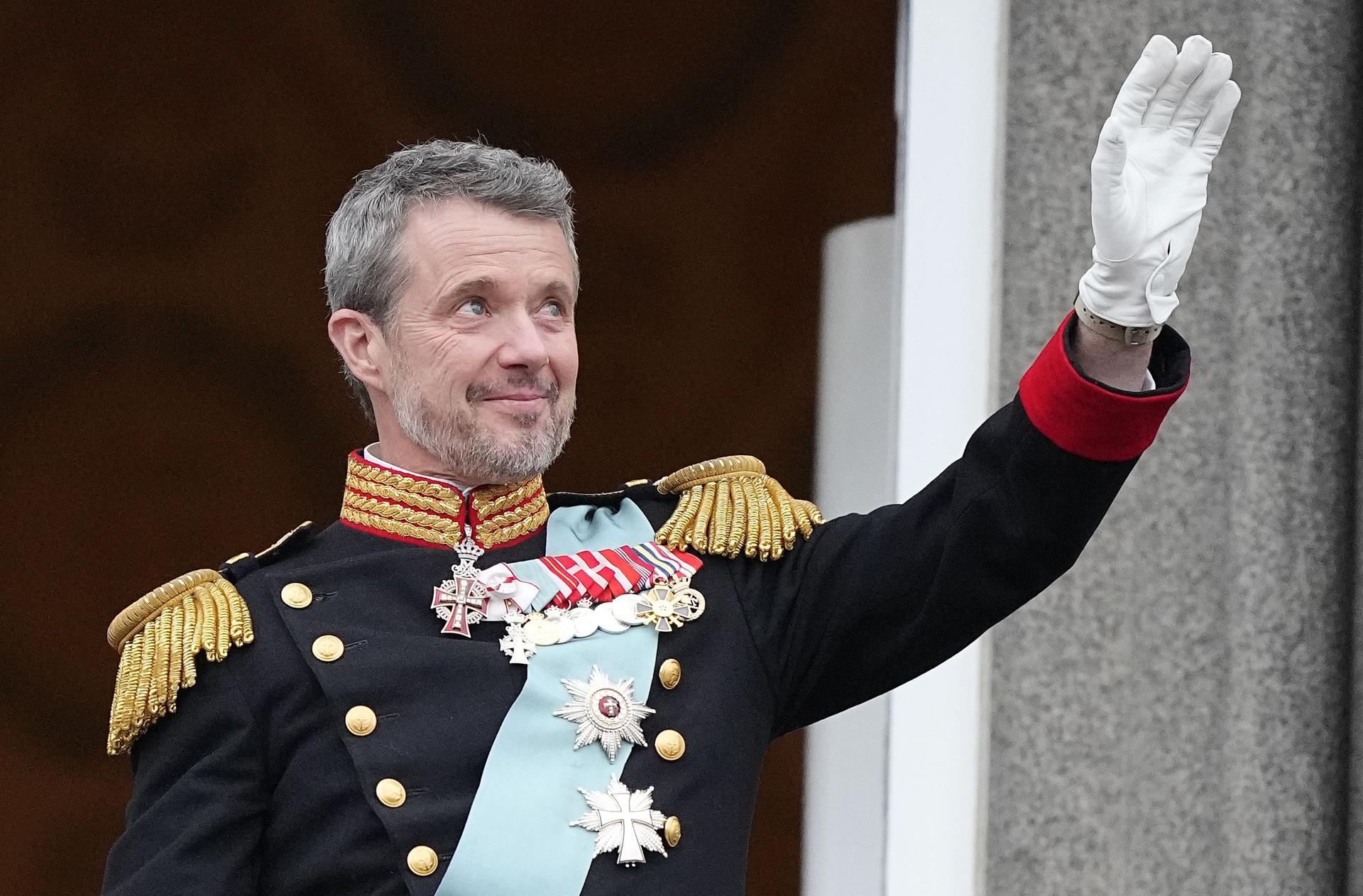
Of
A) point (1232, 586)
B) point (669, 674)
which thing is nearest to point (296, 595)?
point (669, 674)

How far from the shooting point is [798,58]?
2.06m

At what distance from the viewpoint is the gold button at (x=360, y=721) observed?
1219mm

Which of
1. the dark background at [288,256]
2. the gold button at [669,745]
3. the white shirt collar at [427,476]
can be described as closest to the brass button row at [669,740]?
the gold button at [669,745]

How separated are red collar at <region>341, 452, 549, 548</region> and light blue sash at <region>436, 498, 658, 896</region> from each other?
0.45 ft

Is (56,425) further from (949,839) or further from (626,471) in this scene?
(949,839)

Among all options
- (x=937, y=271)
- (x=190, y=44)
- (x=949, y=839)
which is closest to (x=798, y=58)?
(x=937, y=271)

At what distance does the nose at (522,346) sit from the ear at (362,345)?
0.40ft

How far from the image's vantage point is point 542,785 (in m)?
1.21

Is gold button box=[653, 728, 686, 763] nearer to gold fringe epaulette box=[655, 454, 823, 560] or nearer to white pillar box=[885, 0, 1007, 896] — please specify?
gold fringe epaulette box=[655, 454, 823, 560]

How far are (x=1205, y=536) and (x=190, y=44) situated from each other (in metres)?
1.25

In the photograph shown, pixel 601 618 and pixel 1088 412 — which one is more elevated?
pixel 1088 412

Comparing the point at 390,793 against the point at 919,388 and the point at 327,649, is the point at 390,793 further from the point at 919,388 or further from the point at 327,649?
the point at 919,388

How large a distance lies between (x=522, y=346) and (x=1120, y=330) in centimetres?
45

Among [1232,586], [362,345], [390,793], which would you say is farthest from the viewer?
[1232,586]
